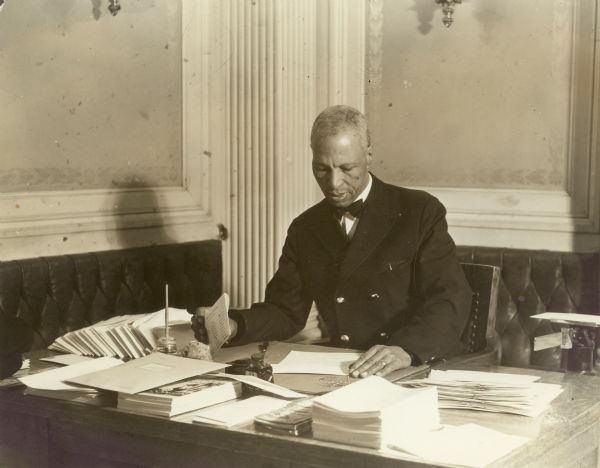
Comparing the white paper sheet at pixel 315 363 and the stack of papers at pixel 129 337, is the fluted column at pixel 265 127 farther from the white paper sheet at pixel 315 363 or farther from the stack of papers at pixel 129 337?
the white paper sheet at pixel 315 363

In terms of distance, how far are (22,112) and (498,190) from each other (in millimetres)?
2451

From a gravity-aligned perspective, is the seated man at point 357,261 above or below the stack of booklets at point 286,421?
above

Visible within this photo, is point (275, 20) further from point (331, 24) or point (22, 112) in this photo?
point (22, 112)

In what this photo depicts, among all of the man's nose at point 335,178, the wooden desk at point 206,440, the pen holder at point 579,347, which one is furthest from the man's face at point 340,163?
the wooden desk at point 206,440

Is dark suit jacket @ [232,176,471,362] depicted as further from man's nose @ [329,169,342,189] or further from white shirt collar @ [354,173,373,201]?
man's nose @ [329,169,342,189]

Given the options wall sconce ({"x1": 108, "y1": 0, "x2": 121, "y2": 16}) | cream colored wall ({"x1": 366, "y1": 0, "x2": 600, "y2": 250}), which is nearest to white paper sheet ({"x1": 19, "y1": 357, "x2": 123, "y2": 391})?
wall sconce ({"x1": 108, "y1": 0, "x2": 121, "y2": 16})

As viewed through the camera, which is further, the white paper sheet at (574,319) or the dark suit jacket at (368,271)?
the dark suit jacket at (368,271)

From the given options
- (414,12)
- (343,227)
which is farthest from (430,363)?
(414,12)

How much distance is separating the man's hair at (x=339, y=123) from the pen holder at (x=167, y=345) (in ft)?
3.16

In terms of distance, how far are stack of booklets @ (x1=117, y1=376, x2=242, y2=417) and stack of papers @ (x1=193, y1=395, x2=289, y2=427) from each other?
0.03m

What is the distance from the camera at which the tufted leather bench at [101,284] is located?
3.79 m

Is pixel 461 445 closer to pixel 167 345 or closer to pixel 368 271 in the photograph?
pixel 167 345

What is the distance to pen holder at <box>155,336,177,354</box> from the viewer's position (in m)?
2.83

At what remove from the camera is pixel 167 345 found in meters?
2.84
